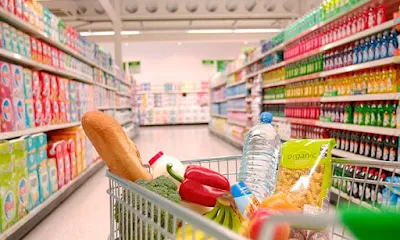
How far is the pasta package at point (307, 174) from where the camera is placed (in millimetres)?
1133

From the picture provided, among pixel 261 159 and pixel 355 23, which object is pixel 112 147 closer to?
pixel 261 159

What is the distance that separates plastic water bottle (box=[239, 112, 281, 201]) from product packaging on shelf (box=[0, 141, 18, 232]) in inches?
61.5

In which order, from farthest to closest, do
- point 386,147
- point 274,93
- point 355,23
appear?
1. point 274,93
2. point 355,23
3. point 386,147

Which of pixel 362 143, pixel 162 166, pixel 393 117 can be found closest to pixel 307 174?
pixel 162 166

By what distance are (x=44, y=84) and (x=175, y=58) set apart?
13.5 m

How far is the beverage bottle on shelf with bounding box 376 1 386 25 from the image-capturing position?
2.67 m

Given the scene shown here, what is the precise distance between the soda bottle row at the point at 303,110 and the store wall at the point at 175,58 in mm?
12000

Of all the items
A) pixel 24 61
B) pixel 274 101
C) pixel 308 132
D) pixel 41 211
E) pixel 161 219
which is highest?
pixel 24 61

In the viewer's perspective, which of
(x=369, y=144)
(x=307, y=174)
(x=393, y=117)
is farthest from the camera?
(x=369, y=144)

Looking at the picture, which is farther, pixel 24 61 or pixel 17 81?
pixel 24 61

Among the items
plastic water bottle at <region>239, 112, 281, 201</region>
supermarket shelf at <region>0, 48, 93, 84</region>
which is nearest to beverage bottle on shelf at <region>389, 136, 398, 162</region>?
plastic water bottle at <region>239, 112, 281, 201</region>

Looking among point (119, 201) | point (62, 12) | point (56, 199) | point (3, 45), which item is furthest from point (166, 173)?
point (62, 12)

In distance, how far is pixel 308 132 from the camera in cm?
416

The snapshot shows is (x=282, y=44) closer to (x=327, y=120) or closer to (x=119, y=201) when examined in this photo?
(x=327, y=120)
